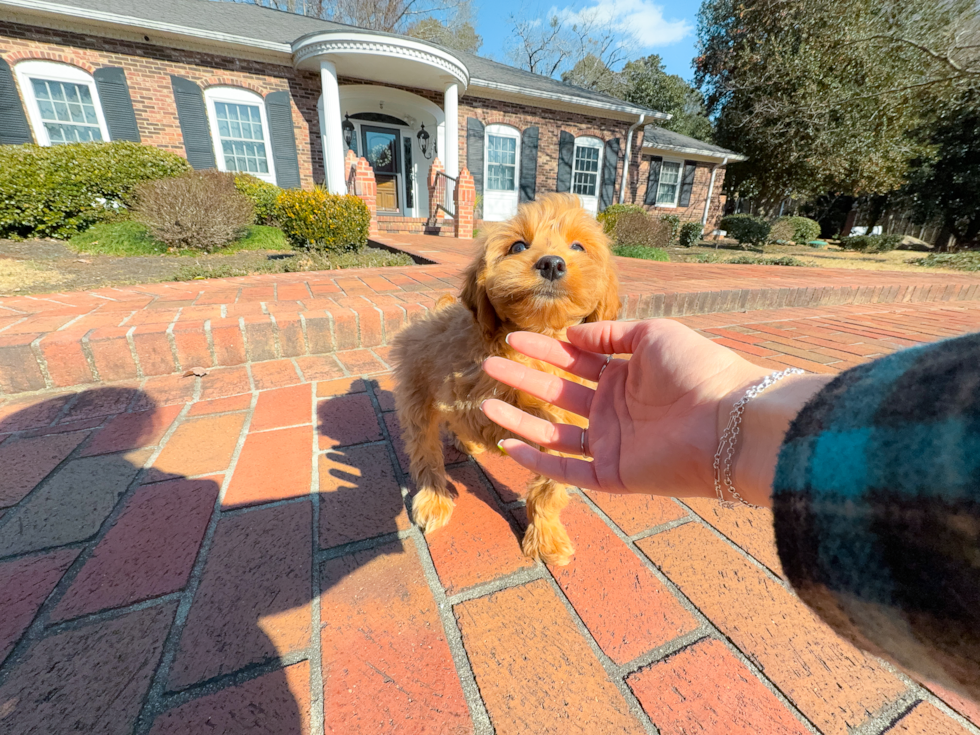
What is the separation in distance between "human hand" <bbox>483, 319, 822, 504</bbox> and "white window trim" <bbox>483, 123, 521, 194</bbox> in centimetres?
1574

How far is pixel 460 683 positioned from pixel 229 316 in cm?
328

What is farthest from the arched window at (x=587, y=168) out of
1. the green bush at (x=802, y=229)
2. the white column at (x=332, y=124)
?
the green bush at (x=802, y=229)

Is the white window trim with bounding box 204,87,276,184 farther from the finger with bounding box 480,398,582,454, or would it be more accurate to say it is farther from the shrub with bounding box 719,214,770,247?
the shrub with bounding box 719,214,770,247

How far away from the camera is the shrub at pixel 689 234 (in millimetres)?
18127

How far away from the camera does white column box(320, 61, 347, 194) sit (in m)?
11.5

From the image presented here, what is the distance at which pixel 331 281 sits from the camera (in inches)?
203

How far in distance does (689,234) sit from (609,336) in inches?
767

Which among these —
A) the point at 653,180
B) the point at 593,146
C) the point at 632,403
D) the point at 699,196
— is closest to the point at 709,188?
the point at 699,196

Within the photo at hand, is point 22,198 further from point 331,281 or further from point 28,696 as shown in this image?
point 28,696

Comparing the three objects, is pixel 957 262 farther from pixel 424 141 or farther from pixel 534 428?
pixel 534 428

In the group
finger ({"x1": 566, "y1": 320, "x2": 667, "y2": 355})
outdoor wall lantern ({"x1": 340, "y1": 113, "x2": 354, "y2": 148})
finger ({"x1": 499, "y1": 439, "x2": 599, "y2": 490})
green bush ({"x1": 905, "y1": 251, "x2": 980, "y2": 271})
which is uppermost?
outdoor wall lantern ({"x1": 340, "y1": 113, "x2": 354, "y2": 148})

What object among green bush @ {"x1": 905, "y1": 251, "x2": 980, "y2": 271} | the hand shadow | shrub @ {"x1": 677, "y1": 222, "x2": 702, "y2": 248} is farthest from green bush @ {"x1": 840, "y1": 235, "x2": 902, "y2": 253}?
Result: the hand shadow

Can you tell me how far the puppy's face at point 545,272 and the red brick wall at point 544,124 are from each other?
14814mm

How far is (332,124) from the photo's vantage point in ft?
38.2
